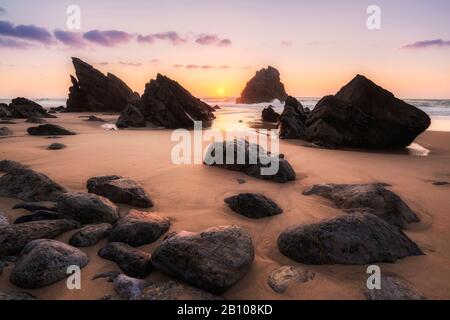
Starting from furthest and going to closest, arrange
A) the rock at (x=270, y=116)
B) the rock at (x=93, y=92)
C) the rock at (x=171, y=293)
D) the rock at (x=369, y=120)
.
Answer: the rock at (x=93, y=92)
the rock at (x=270, y=116)
the rock at (x=369, y=120)
the rock at (x=171, y=293)

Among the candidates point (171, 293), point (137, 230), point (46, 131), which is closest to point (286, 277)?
point (171, 293)

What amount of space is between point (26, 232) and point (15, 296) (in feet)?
3.33

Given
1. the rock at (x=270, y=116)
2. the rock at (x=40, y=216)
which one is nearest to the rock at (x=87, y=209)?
the rock at (x=40, y=216)

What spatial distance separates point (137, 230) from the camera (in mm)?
3814

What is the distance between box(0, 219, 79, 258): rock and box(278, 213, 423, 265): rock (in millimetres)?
2557

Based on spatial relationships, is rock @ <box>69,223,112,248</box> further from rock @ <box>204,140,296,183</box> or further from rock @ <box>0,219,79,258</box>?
rock @ <box>204,140,296,183</box>

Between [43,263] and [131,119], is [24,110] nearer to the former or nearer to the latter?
[131,119]

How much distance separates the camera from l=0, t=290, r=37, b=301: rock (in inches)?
107

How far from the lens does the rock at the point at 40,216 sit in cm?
404

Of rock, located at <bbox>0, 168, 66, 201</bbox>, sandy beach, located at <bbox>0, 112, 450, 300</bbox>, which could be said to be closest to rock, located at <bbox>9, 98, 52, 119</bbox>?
sandy beach, located at <bbox>0, 112, 450, 300</bbox>

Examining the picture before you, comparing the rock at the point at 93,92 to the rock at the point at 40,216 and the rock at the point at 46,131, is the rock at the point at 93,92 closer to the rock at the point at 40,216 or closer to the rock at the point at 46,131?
the rock at the point at 46,131

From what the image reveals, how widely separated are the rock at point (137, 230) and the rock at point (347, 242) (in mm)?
1454
